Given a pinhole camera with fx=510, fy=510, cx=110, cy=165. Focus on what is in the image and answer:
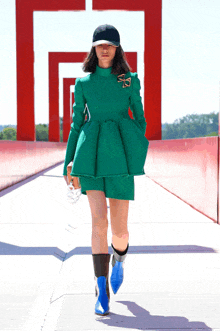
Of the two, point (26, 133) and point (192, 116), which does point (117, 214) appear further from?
point (192, 116)

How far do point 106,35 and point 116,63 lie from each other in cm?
17

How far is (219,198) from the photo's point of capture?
238 inches

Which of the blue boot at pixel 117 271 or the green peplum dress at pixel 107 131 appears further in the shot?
the blue boot at pixel 117 271

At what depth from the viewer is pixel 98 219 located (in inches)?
114

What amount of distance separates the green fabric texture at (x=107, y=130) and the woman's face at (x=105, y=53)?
48 mm

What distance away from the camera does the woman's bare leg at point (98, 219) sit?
289cm

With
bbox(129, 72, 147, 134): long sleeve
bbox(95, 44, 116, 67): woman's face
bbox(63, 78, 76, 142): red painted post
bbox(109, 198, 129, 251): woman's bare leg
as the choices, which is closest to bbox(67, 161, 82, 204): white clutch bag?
bbox(109, 198, 129, 251): woman's bare leg

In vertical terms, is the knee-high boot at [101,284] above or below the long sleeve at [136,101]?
below

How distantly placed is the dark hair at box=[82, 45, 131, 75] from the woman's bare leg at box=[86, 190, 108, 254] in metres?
A: 0.71

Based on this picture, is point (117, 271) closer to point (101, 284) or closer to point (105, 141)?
point (101, 284)

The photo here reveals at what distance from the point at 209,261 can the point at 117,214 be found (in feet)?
4.85

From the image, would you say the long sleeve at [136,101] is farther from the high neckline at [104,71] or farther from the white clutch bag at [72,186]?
the white clutch bag at [72,186]

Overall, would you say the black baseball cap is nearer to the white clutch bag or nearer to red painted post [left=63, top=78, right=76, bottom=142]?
the white clutch bag

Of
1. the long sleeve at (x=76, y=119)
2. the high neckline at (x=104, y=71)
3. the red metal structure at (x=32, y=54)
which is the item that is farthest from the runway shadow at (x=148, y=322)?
the red metal structure at (x=32, y=54)
